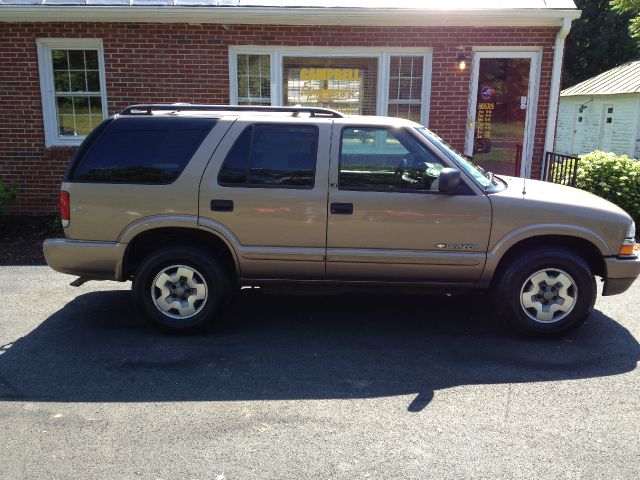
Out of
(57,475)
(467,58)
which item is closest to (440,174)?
(57,475)

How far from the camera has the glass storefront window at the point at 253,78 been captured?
9742 millimetres

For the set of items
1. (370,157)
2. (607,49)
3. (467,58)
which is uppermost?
(607,49)

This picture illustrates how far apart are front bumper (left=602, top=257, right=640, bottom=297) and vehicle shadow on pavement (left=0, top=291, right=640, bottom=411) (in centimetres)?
50

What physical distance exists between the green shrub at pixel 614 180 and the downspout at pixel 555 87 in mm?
656

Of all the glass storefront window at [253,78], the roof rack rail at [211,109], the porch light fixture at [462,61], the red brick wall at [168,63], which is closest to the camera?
the roof rack rail at [211,109]

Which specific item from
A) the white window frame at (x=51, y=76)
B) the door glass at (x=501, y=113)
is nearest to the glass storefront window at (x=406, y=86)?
the door glass at (x=501, y=113)

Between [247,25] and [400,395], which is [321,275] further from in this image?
[247,25]

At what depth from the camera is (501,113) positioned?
32.5 ft

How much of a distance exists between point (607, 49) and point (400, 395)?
40523 mm

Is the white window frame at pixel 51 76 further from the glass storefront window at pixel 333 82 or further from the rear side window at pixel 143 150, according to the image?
the rear side window at pixel 143 150

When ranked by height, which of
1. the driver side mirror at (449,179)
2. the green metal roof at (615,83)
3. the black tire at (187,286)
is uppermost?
the green metal roof at (615,83)

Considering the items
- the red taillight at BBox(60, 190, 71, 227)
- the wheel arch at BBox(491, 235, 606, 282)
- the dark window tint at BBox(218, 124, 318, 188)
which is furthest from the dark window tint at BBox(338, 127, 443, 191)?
the red taillight at BBox(60, 190, 71, 227)

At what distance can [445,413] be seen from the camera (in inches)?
144

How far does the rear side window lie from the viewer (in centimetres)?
484
